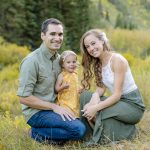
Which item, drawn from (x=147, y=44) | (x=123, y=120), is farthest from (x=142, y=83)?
(x=147, y=44)

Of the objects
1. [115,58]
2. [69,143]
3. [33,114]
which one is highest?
[115,58]

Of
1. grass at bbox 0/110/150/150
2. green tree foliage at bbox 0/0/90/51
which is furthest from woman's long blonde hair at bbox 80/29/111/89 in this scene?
green tree foliage at bbox 0/0/90/51

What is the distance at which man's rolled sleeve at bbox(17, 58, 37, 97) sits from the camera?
556 centimetres

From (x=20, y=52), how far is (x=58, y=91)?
13124 millimetres

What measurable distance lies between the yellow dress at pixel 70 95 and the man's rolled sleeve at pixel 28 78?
0.43m

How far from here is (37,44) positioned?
2467 centimetres

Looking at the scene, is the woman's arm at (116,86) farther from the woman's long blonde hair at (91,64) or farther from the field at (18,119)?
the field at (18,119)

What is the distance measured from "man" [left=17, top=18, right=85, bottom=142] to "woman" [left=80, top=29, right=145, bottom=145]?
0.71ft

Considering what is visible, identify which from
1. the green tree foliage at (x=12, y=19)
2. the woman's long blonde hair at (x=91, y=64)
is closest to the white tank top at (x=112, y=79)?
the woman's long blonde hair at (x=91, y=64)

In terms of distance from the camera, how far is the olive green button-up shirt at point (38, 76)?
5.57m

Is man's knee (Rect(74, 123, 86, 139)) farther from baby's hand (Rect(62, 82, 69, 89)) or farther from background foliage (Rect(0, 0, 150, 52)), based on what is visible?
background foliage (Rect(0, 0, 150, 52))

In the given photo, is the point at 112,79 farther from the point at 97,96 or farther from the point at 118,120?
the point at 118,120

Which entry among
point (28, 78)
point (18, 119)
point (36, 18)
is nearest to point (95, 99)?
point (28, 78)

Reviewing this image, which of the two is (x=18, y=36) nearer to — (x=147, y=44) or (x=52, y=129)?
(x=147, y=44)
